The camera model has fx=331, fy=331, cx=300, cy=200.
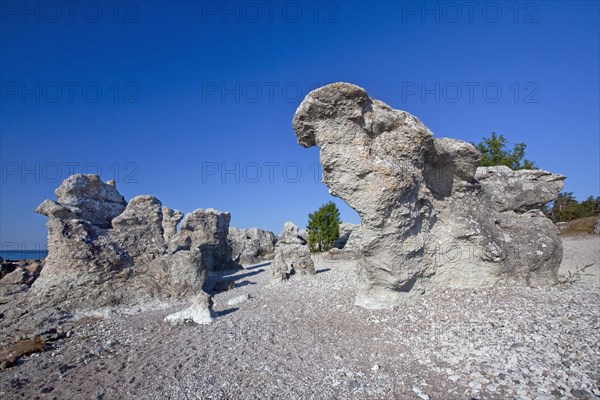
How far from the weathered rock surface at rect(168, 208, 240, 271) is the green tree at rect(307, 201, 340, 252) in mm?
12600

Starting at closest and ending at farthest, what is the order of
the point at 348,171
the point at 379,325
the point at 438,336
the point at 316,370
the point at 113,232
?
the point at 316,370 < the point at 438,336 < the point at 379,325 < the point at 348,171 < the point at 113,232

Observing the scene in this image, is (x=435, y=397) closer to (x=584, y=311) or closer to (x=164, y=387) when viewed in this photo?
(x=164, y=387)

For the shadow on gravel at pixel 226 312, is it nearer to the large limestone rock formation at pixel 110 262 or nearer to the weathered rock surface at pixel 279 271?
the large limestone rock formation at pixel 110 262

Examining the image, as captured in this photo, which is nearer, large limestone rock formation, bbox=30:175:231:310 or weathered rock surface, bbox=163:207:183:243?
large limestone rock formation, bbox=30:175:231:310

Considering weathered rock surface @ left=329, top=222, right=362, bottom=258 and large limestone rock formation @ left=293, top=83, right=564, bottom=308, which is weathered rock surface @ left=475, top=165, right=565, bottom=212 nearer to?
large limestone rock formation @ left=293, top=83, right=564, bottom=308

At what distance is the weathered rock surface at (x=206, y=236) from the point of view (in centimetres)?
2092

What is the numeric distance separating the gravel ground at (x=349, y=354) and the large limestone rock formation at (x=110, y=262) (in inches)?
123

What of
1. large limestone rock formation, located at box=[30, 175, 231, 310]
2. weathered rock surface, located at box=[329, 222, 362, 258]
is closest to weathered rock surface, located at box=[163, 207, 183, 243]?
large limestone rock formation, located at box=[30, 175, 231, 310]

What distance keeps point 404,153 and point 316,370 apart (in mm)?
5876

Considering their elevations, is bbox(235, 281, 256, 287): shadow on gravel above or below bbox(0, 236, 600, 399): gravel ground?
above

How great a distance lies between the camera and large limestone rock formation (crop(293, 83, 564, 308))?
859cm

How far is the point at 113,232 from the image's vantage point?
14.1 meters

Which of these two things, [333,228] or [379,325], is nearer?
[379,325]

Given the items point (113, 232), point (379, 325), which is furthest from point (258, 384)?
point (113, 232)
